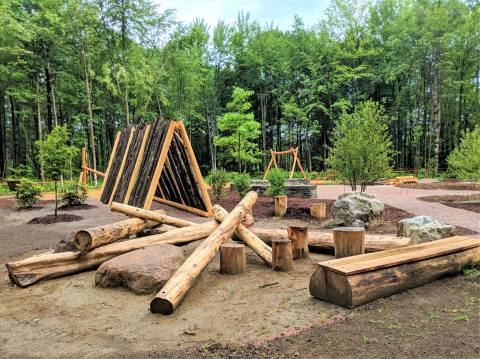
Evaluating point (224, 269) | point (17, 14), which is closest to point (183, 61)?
point (17, 14)

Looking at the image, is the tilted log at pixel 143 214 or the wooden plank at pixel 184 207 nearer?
the tilted log at pixel 143 214

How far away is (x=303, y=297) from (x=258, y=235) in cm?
237

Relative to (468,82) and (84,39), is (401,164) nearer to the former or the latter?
(468,82)

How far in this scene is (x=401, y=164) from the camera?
31.2 metres

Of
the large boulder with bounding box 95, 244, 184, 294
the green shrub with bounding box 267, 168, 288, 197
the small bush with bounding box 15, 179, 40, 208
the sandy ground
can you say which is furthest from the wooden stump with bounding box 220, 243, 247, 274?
the small bush with bounding box 15, 179, 40, 208

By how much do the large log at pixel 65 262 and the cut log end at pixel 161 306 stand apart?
1.76 m

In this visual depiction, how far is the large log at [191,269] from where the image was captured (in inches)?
136

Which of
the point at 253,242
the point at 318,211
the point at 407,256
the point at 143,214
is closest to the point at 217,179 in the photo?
the point at 318,211

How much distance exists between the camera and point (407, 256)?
3.91 metres

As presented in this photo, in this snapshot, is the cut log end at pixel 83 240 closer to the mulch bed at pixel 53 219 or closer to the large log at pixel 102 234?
the large log at pixel 102 234

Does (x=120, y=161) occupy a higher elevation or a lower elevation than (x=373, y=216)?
higher

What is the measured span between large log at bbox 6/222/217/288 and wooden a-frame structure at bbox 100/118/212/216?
9.40 ft

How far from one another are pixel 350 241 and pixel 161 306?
9.10 ft

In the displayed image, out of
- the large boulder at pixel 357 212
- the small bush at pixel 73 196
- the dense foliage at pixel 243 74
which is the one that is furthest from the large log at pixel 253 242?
the dense foliage at pixel 243 74
